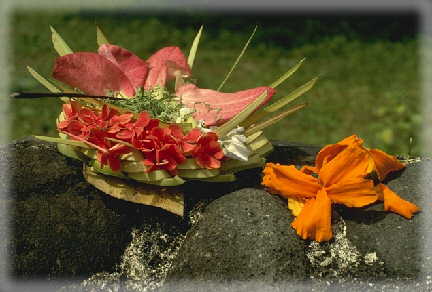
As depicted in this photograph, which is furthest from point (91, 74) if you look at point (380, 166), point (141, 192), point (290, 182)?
point (380, 166)

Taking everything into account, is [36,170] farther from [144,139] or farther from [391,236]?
[391,236]

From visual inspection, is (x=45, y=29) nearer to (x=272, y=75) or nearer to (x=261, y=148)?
(x=272, y=75)

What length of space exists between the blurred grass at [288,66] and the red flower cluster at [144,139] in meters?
2.23

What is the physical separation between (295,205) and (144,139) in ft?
1.68

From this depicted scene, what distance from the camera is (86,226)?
6.92ft

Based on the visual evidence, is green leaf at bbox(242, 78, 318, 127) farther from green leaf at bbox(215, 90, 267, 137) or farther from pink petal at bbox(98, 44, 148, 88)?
pink petal at bbox(98, 44, 148, 88)

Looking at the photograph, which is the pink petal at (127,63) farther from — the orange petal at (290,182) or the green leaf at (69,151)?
the orange petal at (290,182)

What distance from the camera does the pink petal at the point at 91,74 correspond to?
2.26m

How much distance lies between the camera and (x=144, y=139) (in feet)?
7.04

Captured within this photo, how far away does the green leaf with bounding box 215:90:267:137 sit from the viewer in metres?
2.22

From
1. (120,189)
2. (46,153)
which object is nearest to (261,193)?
(120,189)

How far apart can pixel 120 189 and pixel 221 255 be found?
38 centimetres

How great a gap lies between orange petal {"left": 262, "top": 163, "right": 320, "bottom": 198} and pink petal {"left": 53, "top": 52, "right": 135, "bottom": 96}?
58 centimetres

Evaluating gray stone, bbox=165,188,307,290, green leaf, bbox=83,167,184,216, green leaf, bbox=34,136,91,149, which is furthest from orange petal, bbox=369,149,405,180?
green leaf, bbox=34,136,91,149
